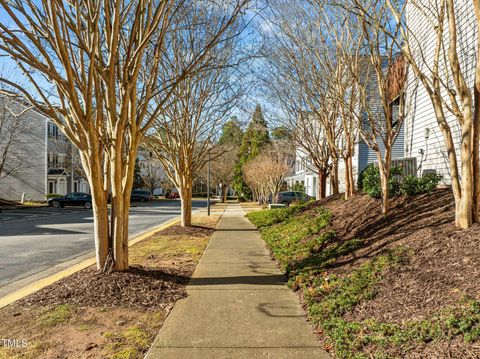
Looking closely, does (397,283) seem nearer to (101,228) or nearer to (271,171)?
(101,228)

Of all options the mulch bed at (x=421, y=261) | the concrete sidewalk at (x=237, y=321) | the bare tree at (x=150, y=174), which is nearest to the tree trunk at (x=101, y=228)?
the concrete sidewalk at (x=237, y=321)

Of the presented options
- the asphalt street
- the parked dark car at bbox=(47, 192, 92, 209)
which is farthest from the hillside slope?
the parked dark car at bbox=(47, 192, 92, 209)

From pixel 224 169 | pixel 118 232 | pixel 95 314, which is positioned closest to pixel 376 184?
pixel 118 232

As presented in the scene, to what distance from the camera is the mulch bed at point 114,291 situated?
5.66 metres

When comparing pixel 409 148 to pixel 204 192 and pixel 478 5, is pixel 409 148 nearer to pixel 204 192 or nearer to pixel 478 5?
pixel 478 5

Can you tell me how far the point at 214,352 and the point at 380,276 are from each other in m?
2.46

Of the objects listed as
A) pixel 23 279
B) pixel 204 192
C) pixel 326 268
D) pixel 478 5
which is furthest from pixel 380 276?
pixel 204 192

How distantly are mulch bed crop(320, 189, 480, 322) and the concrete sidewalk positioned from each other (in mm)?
816

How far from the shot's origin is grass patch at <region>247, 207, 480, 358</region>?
3.70 meters

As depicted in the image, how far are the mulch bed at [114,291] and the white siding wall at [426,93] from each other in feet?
21.7

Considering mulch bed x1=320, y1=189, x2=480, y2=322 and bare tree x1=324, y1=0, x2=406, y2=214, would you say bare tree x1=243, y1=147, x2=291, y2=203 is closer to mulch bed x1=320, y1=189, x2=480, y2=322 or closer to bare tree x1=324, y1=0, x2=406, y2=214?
bare tree x1=324, y1=0, x2=406, y2=214

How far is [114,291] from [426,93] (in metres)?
11.6

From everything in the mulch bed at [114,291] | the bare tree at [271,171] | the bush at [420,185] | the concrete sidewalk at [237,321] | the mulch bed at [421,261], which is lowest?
the concrete sidewalk at [237,321]

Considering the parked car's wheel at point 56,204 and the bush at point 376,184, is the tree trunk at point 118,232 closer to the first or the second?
the bush at point 376,184
